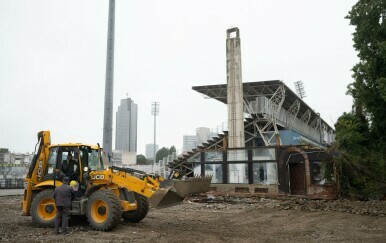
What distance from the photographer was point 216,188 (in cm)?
2312

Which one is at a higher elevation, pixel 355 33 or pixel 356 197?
pixel 355 33

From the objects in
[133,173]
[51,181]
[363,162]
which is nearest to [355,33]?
[363,162]

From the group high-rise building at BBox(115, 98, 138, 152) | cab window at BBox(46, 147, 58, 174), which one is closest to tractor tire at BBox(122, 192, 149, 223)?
cab window at BBox(46, 147, 58, 174)

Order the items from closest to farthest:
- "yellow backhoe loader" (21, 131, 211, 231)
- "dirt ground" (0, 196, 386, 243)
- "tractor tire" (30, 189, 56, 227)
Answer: "dirt ground" (0, 196, 386, 243)
"yellow backhoe loader" (21, 131, 211, 231)
"tractor tire" (30, 189, 56, 227)

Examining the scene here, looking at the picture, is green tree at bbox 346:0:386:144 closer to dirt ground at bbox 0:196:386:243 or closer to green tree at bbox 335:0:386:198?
green tree at bbox 335:0:386:198

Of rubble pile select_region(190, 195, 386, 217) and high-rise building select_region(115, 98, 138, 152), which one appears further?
high-rise building select_region(115, 98, 138, 152)

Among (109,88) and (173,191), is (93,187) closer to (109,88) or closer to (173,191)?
(173,191)

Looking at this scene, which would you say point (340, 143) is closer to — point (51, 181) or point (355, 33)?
point (355, 33)

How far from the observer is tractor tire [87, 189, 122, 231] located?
10.0m

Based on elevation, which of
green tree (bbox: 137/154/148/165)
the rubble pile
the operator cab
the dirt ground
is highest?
green tree (bbox: 137/154/148/165)

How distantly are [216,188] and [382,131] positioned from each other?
1077 centimetres

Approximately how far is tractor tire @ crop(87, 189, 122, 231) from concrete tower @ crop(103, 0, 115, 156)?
832cm

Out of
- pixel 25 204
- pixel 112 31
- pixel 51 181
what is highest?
pixel 112 31

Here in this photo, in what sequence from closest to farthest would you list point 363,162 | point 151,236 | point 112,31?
point 151,236, point 363,162, point 112,31
